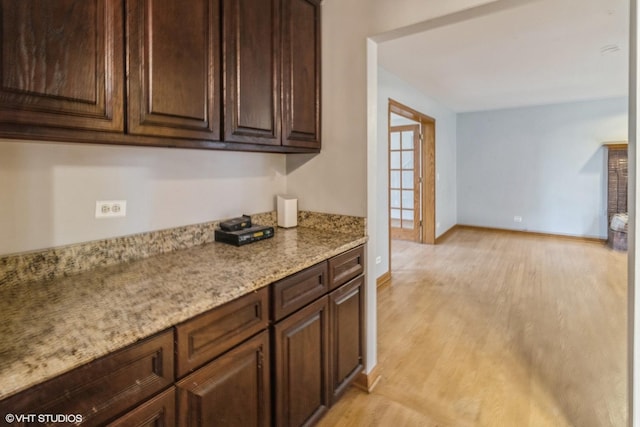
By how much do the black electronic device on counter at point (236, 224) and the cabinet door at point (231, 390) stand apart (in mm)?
669

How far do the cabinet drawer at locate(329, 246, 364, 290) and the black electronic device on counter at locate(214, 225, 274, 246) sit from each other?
0.43 metres

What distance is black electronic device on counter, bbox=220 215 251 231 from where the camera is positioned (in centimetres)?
175

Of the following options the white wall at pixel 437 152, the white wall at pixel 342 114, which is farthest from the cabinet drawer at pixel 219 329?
the white wall at pixel 437 152

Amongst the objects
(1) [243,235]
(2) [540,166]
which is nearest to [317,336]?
(1) [243,235]

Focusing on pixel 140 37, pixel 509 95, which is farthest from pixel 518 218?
pixel 140 37

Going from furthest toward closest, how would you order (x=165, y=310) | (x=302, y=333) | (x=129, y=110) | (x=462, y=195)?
(x=462, y=195)
(x=302, y=333)
(x=129, y=110)
(x=165, y=310)

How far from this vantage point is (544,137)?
574 cm

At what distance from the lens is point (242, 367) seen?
117 cm

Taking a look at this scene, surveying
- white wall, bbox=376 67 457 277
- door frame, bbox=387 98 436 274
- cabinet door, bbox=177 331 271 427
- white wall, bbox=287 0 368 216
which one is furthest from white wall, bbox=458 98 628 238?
cabinet door, bbox=177 331 271 427

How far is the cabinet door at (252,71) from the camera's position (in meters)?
1.44

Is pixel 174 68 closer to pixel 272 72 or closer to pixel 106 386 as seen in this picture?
pixel 272 72

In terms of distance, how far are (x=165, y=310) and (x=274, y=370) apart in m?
0.56

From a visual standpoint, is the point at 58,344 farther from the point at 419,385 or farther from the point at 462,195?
the point at 462,195

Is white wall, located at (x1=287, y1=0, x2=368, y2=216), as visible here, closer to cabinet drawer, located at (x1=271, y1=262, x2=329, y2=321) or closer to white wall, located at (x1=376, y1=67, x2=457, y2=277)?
cabinet drawer, located at (x1=271, y1=262, x2=329, y2=321)
